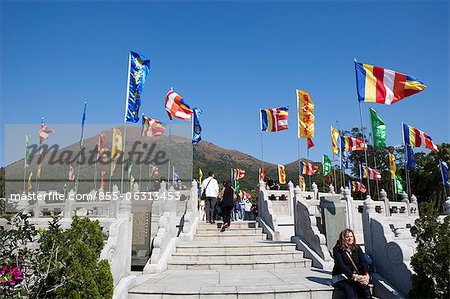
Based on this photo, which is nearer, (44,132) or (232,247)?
(232,247)

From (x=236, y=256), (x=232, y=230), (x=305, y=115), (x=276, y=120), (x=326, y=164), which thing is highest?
(x=276, y=120)

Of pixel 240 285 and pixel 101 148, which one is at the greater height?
pixel 101 148

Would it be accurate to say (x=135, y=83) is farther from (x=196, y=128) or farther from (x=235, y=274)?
(x=235, y=274)

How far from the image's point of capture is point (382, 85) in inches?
354

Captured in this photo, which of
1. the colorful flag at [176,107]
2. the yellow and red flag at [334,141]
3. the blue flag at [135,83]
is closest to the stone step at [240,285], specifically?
the blue flag at [135,83]

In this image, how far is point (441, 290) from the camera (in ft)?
13.0

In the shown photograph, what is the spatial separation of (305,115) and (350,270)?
38.4 feet

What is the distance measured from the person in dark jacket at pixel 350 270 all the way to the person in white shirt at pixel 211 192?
6.40 meters

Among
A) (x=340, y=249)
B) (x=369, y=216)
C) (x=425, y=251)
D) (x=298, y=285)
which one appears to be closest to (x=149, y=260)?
(x=298, y=285)

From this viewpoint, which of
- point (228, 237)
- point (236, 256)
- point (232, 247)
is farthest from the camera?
point (228, 237)

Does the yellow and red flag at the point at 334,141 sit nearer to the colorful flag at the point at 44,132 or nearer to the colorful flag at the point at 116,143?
the colorful flag at the point at 116,143

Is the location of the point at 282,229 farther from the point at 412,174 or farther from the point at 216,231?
the point at 412,174

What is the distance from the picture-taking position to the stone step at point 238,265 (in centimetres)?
713

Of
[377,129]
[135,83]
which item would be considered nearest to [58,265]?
[135,83]
